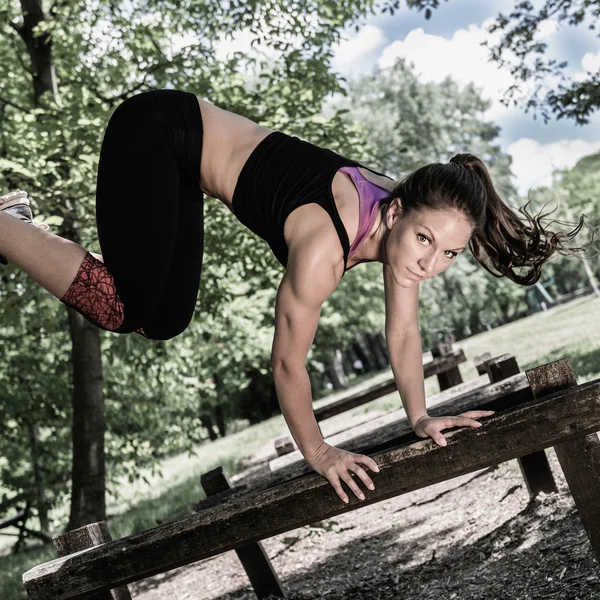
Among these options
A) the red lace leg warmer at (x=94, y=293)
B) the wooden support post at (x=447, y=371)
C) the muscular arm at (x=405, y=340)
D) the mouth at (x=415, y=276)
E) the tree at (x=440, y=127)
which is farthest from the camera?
the tree at (x=440, y=127)

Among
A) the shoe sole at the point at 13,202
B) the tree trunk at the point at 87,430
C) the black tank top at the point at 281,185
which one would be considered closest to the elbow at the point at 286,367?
the black tank top at the point at 281,185

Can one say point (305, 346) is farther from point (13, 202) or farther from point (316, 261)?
point (13, 202)

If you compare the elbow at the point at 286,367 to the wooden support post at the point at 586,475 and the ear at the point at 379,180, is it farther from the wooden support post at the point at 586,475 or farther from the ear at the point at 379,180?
the wooden support post at the point at 586,475

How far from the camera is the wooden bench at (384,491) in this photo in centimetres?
270

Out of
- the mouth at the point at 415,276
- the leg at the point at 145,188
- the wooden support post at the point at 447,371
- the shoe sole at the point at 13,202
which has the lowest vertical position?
the wooden support post at the point at 447,371

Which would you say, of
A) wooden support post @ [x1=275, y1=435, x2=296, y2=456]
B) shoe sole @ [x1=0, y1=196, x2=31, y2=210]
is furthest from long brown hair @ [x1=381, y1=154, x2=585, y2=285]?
wooden support post @ [x1=275, y1=435, x2=296, y2=456]

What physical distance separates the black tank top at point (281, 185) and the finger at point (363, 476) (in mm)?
771

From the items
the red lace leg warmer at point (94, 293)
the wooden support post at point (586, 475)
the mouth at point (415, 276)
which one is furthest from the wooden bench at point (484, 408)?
the red lace leg warmer at point (94, 293)

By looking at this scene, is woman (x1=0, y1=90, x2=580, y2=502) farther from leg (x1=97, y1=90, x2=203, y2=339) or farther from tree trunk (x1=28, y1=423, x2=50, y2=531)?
tree trunk (x1=28, y1=423, x2=50, y2=531)

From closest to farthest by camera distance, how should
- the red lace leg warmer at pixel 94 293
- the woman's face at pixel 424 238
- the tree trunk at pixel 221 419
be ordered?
1. the woman's face at pixel 424 238
2. the red lace leg warmer at pixel 94 293
3. the tree trunk at pixel 221 419

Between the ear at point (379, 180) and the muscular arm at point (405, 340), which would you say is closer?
the ear at point (379, 180)

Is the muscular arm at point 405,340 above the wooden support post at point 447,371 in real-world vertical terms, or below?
above

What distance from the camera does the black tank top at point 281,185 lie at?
2807 millimetres

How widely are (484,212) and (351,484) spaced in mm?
1124
